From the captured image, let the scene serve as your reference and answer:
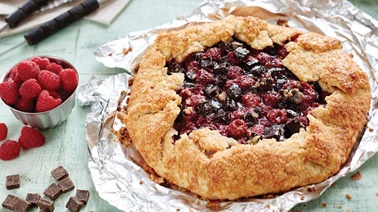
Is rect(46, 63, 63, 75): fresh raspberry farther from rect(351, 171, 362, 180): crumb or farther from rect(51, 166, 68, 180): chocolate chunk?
rect(351, 171, 362, 180): crumb

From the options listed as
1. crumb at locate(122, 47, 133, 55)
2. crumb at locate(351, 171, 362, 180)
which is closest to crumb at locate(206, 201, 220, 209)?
crumb at locate(351, 171, 362, 180)

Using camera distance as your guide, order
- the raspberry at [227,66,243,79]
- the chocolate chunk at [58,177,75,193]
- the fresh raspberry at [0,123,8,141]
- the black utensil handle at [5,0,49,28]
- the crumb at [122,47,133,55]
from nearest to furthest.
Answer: the chocolate chunk at [58,177,75,193] < the raspberry at [227,66,243,79] < the fresh raspberry at [0,123,8,141] < the crumb at [122,47,133,55] < the black utensil handle at [5,0,49,28]

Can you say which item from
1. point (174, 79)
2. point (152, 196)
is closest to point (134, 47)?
point (174, 79)

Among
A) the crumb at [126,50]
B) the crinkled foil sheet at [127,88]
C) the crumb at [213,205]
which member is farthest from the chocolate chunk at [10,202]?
the crumb at [126,50]

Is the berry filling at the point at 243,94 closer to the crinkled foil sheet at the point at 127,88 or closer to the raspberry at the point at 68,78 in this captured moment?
the crinkled foil sheet at the point at 127,88

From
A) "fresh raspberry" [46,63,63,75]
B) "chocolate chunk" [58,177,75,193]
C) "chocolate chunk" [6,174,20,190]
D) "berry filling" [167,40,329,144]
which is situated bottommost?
"chocolate chunk" [6,174,20,190]

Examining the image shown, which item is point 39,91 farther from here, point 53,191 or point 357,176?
point 357,176
